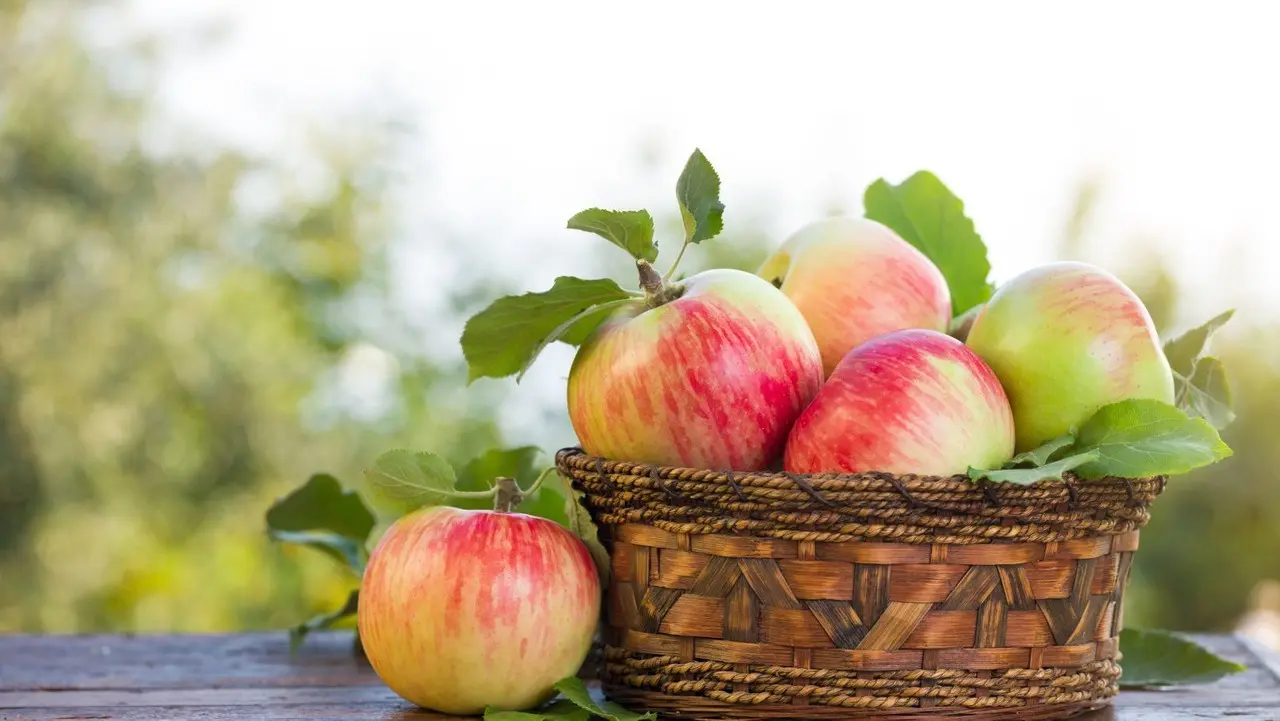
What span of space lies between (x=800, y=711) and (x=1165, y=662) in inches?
15.0

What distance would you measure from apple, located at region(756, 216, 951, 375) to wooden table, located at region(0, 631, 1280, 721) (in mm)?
291

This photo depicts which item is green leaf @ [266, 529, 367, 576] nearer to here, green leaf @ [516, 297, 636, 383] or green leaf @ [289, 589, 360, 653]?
green leaf @ [289, 589, 360, 653]

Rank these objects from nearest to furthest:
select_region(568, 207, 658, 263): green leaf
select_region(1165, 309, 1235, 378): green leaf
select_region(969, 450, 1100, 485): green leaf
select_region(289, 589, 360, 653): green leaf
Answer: select_region(969, 450, 1100, 485): green leaf → select_region(568, 207, 658, 263): green leaf → select_region(1165, 309, 1235, 378): green leaf → select_region(289, 589, 360, 653): green leaf

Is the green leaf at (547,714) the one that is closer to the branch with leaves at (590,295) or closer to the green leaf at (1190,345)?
the branch with leaves at (590,295)

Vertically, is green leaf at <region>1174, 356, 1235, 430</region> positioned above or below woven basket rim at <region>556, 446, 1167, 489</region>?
above

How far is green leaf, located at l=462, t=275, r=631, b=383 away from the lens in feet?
2.53

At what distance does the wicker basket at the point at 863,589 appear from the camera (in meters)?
0.66

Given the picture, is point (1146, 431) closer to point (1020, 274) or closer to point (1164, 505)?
point (1020, 274)

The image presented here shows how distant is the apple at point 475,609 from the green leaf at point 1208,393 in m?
0.45

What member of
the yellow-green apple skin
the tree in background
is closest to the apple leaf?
the yellow-green apple skin

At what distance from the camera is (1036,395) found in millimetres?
727

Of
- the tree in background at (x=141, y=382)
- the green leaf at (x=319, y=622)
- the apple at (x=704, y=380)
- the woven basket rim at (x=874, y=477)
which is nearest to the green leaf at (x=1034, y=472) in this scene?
the woven basket rim at (x=874, y=477)

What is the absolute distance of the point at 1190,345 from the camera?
0.87 meters

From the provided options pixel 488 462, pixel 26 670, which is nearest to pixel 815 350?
pixel 488 462
